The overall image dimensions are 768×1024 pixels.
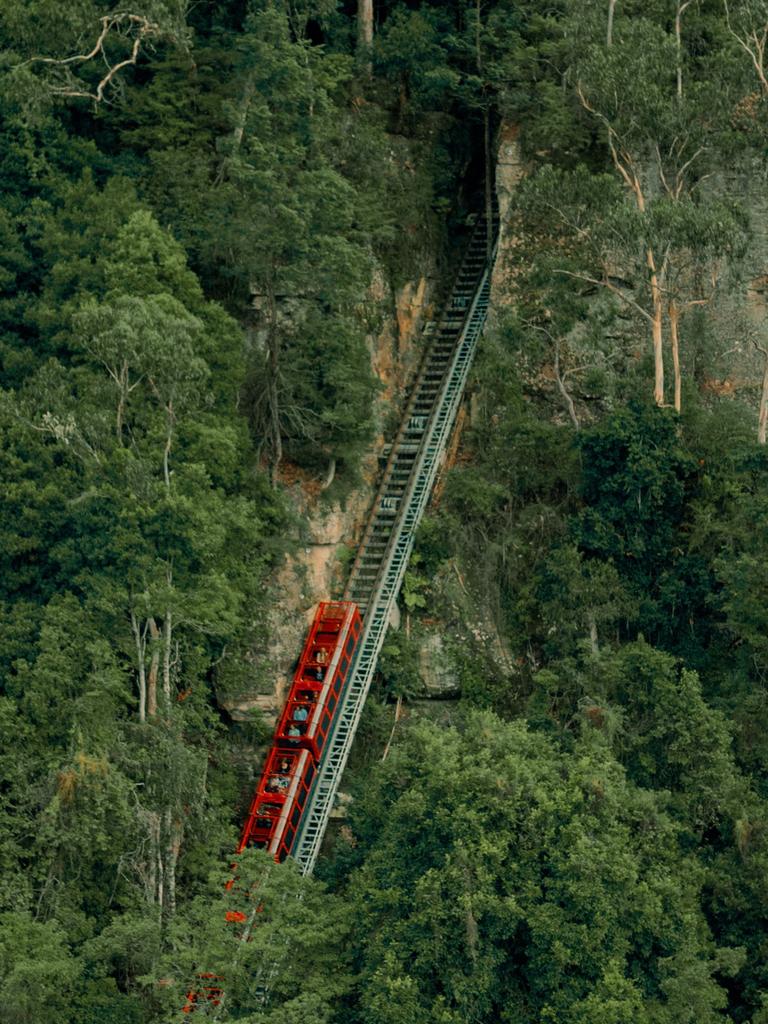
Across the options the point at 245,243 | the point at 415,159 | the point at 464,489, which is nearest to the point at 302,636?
the point at 464,489

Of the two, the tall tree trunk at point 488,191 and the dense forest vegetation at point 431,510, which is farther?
the tall tree trunk at point 488,191

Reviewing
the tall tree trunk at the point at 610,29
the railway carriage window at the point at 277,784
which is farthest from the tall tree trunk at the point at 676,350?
the railway carriage window at the point at 277,784

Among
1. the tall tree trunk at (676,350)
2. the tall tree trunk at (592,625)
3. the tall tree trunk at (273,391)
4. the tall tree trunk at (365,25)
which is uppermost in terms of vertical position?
the tall tree trunk at (365,25)

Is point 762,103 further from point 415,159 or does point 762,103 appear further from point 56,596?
point 56,596

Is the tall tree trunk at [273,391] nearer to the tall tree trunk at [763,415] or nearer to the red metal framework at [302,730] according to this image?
the red metal framework at [302,730]

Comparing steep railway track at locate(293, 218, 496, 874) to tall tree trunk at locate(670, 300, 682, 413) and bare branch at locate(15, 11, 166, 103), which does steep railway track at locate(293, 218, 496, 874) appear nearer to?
tall tree trunk at locate(670, 300, 682, 413)

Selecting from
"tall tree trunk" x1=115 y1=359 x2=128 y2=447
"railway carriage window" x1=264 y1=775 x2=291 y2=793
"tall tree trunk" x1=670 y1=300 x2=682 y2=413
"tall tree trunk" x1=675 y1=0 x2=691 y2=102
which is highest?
"tall tree trunk" x1=675 y1=0 x2=691 y2=102

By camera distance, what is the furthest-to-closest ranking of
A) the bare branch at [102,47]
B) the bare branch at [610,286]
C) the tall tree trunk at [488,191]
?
the tall tree trunk at [488,191]
the bare branch at [102,47]
the bare branch at [610,286]

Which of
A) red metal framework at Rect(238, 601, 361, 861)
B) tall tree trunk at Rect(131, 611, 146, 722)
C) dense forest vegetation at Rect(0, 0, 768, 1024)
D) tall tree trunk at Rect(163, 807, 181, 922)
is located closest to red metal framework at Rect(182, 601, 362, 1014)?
red metal framework at Rect(238, 601, 361, 861)
